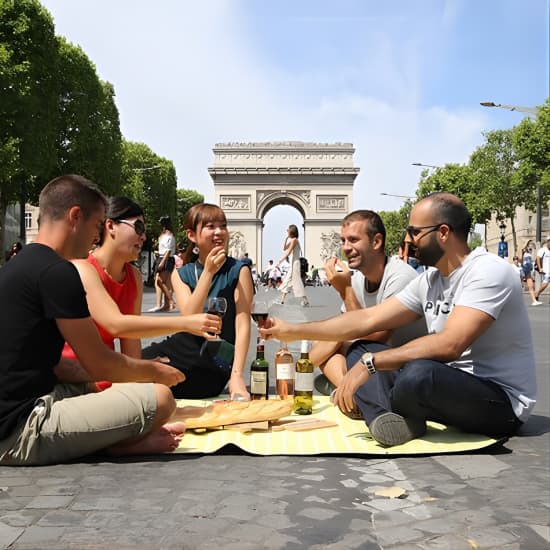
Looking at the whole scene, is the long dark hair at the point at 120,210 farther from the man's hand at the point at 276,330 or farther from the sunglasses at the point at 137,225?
the man's hand at the point at 276,330

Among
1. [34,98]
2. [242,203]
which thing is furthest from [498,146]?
[34,98]

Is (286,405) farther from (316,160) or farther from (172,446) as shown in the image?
(316,160)

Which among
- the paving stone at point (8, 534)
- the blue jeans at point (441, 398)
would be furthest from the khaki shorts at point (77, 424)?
the blue jeans at point (441, 398)

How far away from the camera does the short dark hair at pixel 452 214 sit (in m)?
4.55

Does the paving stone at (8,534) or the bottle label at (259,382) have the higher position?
the bottle label at (259,382)

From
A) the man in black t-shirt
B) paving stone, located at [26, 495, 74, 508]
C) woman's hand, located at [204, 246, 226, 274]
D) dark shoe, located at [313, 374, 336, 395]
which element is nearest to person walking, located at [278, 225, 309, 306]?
dark shoe, located at [313, 374, 336, 395]

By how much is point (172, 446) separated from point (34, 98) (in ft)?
85.3

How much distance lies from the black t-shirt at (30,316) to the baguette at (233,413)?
3.80ft

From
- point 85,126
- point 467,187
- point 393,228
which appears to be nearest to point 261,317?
point 85,126

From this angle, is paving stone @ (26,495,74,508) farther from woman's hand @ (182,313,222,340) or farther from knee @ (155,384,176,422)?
woman's hand @ (182,313,222,340)

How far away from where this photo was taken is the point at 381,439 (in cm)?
450

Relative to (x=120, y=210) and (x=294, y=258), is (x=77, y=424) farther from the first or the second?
(x=294, y=258)

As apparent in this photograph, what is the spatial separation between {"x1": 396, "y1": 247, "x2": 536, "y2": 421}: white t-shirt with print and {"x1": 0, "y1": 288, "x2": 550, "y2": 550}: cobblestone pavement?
39 cm

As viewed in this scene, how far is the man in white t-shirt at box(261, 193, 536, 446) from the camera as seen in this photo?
14.3 feet
